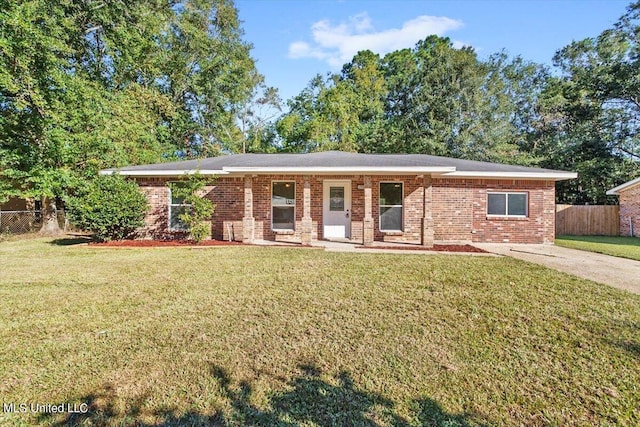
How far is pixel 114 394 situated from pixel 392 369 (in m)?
2.43

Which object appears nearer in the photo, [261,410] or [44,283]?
[261,410]

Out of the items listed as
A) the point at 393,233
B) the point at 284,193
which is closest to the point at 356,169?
the point at 393,233

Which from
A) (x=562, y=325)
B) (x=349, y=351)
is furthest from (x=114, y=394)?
(x=562, y=325)

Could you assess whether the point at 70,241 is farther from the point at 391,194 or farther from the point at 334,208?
the point at 391,194

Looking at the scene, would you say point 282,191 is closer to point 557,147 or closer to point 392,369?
point 392,369

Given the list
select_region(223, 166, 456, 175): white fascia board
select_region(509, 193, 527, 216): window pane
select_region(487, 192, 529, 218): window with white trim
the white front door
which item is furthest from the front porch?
select_region(509, 193, 527, 216): window pane

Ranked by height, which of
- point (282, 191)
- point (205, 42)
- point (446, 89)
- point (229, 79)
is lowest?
point (282, 191)

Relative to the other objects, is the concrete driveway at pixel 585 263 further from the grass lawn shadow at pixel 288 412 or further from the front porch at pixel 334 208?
the grass lawn shadow at pixel 288 412

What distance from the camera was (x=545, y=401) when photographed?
259 cm

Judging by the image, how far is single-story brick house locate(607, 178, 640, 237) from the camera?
50.1ft

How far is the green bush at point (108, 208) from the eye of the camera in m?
9.83

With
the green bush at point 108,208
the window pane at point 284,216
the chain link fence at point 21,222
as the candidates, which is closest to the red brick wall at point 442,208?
the window pane at point 284,216

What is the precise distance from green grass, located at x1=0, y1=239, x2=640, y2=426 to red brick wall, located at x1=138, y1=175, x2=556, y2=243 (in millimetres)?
4816

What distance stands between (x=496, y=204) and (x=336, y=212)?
18.3 ft
